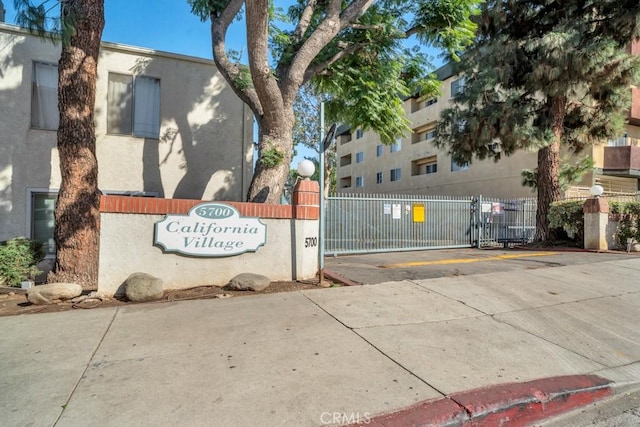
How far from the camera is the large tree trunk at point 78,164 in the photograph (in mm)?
6199

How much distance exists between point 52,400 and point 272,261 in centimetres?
408

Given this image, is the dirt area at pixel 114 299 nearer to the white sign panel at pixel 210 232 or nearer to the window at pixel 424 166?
the white sign panel at pixel 210 232

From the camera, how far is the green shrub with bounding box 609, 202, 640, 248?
456 inches

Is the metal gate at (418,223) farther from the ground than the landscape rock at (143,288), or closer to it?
farther from the ground

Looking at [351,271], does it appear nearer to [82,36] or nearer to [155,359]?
[155,359]

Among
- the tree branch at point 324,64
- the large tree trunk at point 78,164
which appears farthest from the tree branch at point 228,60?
the large tree trunk at point 78,164

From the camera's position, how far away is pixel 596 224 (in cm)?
1130

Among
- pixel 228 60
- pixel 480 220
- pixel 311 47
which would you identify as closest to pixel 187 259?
pixel 228 60

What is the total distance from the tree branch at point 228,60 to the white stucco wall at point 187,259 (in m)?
3.45

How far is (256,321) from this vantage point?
450 centimetres

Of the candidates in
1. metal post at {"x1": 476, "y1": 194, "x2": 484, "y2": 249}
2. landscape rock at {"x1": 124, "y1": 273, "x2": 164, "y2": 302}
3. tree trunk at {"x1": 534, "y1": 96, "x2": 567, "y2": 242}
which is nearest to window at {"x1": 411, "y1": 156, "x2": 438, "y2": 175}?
tree trunk at {"x1": 534, "y1": 96, "x2": 567, "y2": 242}

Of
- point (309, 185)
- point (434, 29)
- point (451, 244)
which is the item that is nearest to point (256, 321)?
point (309, 185)

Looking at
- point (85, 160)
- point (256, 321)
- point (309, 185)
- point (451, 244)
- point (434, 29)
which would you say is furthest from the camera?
point (451, 244)

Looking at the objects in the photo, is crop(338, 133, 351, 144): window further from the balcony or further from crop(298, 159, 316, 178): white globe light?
→ crop(298, 159, 316, 178): white globe light
